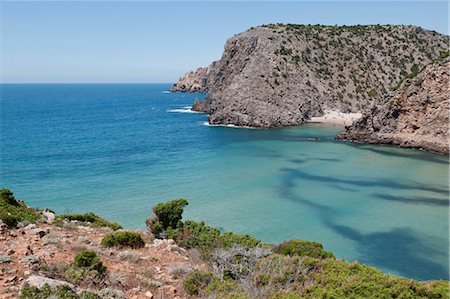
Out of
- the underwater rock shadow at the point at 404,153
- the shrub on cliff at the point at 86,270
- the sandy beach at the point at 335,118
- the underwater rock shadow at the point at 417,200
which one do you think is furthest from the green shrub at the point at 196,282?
the sandy beach at the point at 335,118

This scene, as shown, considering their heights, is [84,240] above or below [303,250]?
above

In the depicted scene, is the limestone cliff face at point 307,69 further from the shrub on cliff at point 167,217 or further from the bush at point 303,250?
the bush at point 303,250

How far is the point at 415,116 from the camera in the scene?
53.1 metres

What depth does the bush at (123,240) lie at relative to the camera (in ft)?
46.6

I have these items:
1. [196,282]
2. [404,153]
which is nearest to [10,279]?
[196,282]

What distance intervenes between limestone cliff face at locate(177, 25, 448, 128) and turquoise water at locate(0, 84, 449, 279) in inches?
618

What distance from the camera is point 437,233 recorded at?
23.7 m

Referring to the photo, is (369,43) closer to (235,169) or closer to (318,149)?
(318,149)

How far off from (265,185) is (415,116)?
104 feet

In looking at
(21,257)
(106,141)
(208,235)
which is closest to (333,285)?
(208,235)

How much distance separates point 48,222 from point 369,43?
10664 centimetres

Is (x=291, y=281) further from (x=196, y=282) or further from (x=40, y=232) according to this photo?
(x=40, y=232)

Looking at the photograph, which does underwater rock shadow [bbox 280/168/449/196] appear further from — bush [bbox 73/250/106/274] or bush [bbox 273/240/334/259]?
bush [bbox 73/250/106/274]

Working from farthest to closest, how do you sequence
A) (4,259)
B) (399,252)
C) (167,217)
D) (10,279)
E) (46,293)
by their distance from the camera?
(399,252), (167,217), (4,259), (10,279), (46,293)
